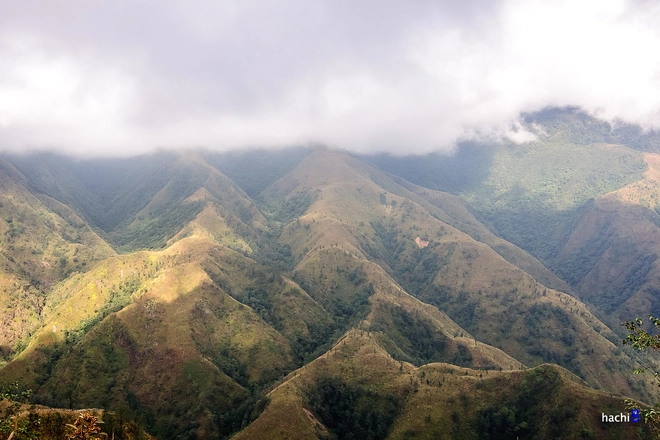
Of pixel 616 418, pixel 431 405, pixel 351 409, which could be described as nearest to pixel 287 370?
pixel 351 409

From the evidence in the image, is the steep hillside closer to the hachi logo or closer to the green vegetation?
the green vegetation

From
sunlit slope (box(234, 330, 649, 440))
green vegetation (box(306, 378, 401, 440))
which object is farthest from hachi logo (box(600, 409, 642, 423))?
green vegetation (box(306, 378, 401, 440))

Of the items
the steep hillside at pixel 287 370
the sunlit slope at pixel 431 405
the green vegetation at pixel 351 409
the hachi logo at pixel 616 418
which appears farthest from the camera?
the green vegetation at pixel 351 409

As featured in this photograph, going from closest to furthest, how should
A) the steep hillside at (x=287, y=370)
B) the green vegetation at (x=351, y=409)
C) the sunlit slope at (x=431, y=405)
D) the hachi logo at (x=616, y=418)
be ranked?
the hachi logo at (x=616, y=418) < the sunlit slope at (x=431, y=405) < the steep hillside at (x=287, y=370) < the green vegetation at (x=351, y=409)

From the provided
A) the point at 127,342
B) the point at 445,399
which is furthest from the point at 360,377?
the point at 127,342

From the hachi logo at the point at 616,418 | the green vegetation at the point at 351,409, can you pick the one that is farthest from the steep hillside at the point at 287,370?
the hachi logo at the point at 616,418

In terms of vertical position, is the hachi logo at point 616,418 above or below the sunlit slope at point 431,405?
above

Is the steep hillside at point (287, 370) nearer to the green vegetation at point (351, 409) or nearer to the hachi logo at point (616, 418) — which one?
the green vegetation at point (351, 409)

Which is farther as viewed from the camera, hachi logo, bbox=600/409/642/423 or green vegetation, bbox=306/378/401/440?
green vegetation, bbox=306/378/401/440
